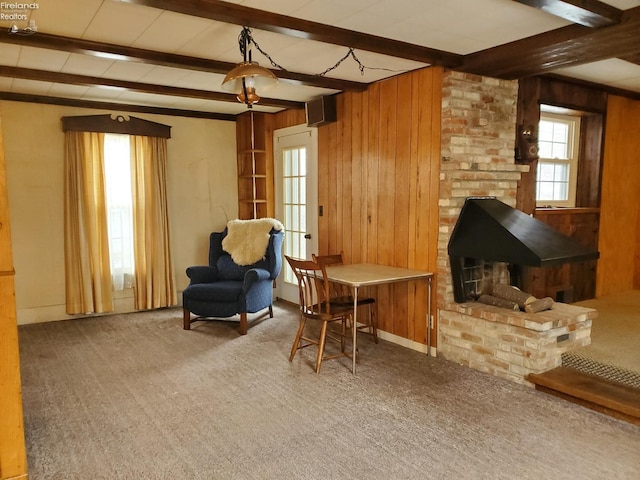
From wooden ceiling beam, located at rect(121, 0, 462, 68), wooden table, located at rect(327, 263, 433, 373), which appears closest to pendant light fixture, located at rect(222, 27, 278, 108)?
wooden ceiling beam, located at rect(121, 0, 462, 68)

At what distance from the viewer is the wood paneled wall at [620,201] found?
16.7 feet

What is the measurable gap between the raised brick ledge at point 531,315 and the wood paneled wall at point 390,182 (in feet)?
1.46

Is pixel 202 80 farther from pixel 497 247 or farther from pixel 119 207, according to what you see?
pixel 497 247

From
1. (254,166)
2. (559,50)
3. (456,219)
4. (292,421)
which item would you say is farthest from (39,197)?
(559,50)

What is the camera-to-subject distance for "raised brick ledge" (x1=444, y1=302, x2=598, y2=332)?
319 centimetres

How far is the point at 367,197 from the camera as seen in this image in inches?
176

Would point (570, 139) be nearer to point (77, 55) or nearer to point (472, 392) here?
point (472, 392)

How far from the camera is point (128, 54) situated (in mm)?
3262

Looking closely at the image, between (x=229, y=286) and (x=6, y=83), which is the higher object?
(x=6, y=83)

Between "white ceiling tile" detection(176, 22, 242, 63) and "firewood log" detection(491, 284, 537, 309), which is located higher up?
"white ceiling tile" detection(176, 22, 242, 63)

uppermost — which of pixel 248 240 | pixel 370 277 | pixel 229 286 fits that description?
pixel 248 240

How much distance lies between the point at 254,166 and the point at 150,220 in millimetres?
1499

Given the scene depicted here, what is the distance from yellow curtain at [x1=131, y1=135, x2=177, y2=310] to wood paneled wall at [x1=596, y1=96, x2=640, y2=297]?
5076 millimetres

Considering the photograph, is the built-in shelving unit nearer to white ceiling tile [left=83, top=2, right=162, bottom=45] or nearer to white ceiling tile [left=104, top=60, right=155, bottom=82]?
white ceiling tile [left=104, top=60, right=155, bottom=82]
